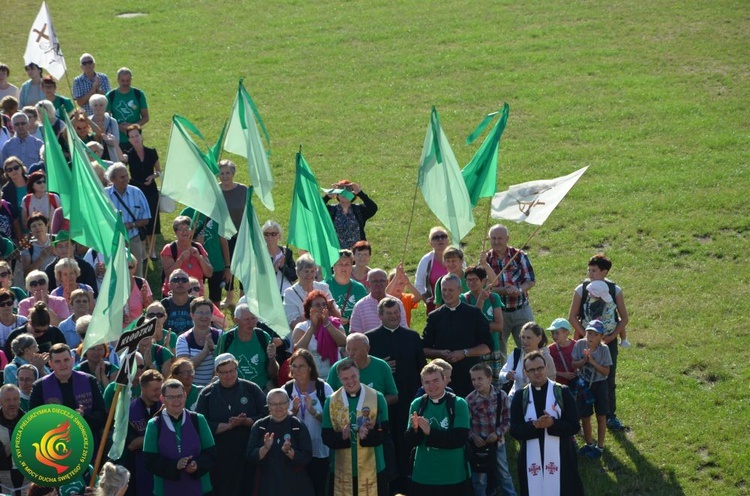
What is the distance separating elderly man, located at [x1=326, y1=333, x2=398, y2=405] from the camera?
A: 11.9 m

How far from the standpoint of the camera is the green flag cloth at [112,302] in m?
11.4

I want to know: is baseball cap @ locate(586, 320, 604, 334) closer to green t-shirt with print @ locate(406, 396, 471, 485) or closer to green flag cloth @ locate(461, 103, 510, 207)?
green flag cloth @ locate(461, 103, 510, 207)

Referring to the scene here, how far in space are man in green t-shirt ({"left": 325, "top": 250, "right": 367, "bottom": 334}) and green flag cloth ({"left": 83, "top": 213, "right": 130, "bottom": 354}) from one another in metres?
2.87

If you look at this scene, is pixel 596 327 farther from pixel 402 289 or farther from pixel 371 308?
pixel 371 308

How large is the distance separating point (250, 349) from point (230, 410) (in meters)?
1.01

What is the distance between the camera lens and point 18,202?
17.1 meters

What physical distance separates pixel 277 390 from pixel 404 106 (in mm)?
16918

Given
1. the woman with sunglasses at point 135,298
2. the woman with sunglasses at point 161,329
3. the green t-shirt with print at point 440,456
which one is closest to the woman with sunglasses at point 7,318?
the woman with sunglasses at point 135,298

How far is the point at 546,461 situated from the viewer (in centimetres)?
1170

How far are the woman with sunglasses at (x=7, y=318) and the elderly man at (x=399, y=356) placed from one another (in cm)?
377

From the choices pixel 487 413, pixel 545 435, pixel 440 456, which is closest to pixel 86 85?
pixel 487 413

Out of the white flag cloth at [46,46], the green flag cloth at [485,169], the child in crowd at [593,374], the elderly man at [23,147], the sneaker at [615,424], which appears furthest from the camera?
the white flag cloth at [46,46]

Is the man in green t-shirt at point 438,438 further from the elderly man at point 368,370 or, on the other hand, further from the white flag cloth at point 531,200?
the white flag cloth at point 531,200

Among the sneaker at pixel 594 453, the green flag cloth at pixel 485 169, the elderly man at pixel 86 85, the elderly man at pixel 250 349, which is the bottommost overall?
the sneaker at pixel 594 453
